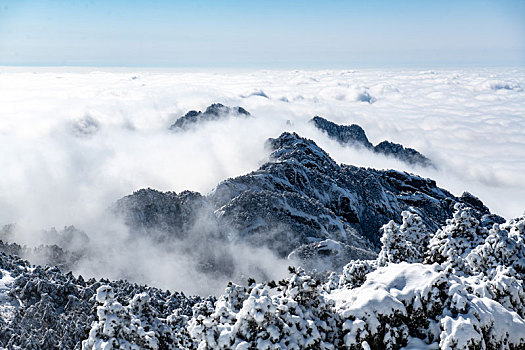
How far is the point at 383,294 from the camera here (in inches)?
975

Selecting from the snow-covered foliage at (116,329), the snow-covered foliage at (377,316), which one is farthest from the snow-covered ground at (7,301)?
the snow-covered foliage at (377,316)

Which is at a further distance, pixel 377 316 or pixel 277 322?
pixel 377 316

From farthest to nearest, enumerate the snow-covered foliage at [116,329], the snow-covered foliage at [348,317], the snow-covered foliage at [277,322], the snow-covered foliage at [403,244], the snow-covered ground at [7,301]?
the snow-covered ground at [7,301] < the snow-covered foliage at [403,244] < the snow-covered foliage at [116,329] < the snow-covered foliage at [348,317] < the snow-covered foliage at [277,322]

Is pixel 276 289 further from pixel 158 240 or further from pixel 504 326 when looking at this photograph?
pixel 158 240

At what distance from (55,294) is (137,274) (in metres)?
63.2

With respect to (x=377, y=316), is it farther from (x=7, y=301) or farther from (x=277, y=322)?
(x=7, y=301)

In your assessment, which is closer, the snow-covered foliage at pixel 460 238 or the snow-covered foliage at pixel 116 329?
the snow-covered foliage at pixel 116 329

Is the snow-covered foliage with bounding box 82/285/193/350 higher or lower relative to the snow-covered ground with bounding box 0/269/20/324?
higher

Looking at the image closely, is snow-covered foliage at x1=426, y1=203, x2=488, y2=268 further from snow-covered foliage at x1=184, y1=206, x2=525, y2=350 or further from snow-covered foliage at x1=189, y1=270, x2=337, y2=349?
snow-covered foliage at x1=189, y1=270, x2=337, y2=349

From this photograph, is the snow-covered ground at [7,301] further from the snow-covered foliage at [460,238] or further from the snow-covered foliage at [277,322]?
the snow-covered foliage at [460,238]

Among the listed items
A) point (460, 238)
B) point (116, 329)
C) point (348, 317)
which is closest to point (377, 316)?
point (348, 317)

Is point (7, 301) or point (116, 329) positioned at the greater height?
point (116, 329)

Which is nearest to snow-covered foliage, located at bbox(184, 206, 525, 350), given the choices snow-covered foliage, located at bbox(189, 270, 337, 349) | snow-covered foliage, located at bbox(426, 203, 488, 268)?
snow-covered foliage, located at bbox(189, 270, 337, 349)

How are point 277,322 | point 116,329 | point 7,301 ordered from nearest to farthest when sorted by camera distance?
point 277,322
point 116,329
point 7,301
